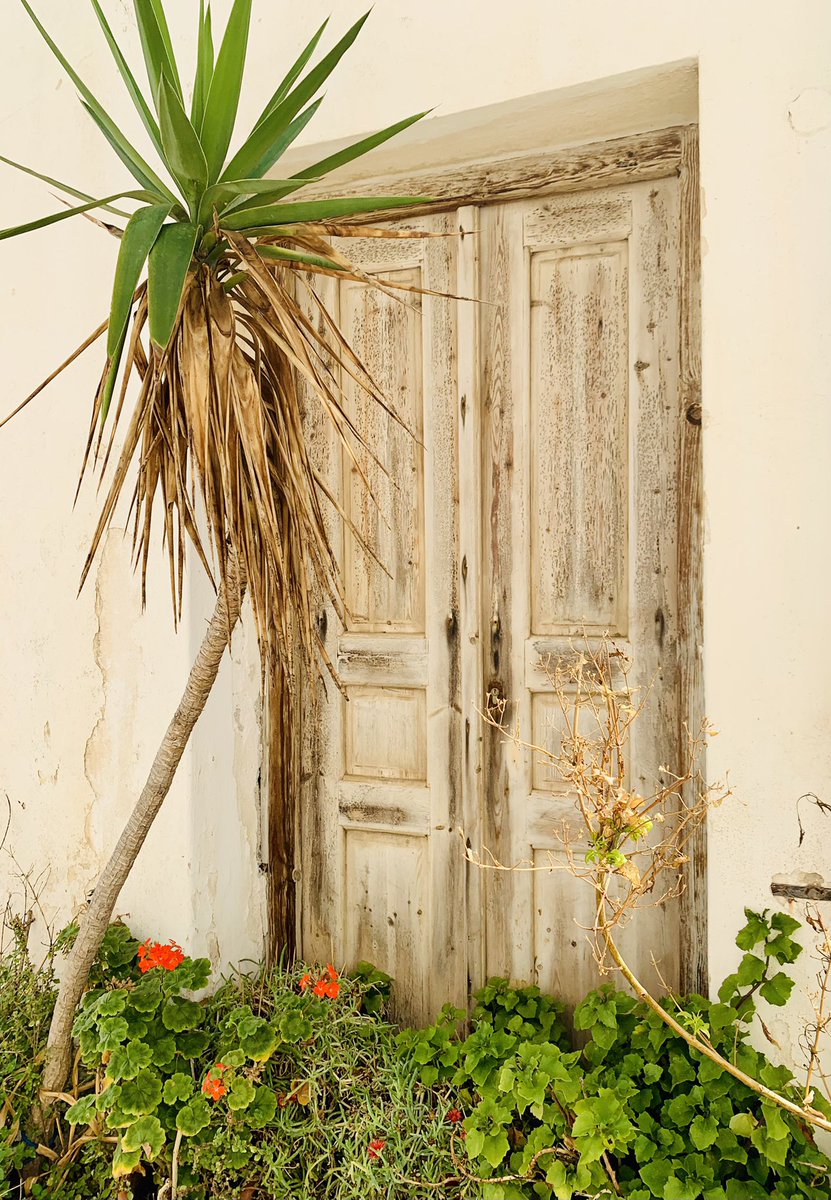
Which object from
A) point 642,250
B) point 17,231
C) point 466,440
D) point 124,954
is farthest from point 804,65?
point 124,954

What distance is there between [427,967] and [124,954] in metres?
0.82

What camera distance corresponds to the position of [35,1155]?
2.10m

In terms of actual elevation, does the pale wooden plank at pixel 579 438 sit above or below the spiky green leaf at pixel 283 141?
below

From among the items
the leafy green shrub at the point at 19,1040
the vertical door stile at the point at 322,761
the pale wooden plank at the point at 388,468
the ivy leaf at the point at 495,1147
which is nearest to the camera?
the ivy leaf at the point at 495,1147

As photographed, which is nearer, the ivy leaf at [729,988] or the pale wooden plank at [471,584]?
the ivy leaf at [729,988]

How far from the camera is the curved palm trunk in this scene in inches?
72.6

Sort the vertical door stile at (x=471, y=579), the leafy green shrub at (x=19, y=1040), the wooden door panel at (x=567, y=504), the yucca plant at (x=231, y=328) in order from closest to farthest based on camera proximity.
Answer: the yucca plant at (x=231, y=328), the leafy green shrub at (x=19, y=1040), the wooden door panel at (x=567, y=504), the vertical door stile at (x=471, y=579)

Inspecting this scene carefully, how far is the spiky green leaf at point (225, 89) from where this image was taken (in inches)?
65.7

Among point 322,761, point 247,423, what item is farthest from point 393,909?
point 247,423

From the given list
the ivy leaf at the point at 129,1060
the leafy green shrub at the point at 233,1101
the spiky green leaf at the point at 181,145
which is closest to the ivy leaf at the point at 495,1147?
the leafy green shrub at the point at 233,1101

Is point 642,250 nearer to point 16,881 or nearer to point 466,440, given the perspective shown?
point 466,440

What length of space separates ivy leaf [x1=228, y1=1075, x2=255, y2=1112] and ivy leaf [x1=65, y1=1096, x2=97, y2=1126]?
306mm

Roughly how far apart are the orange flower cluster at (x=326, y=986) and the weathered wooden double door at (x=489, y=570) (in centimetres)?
26

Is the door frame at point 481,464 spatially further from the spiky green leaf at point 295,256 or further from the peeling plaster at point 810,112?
the spiky green leaf at point 295,256
